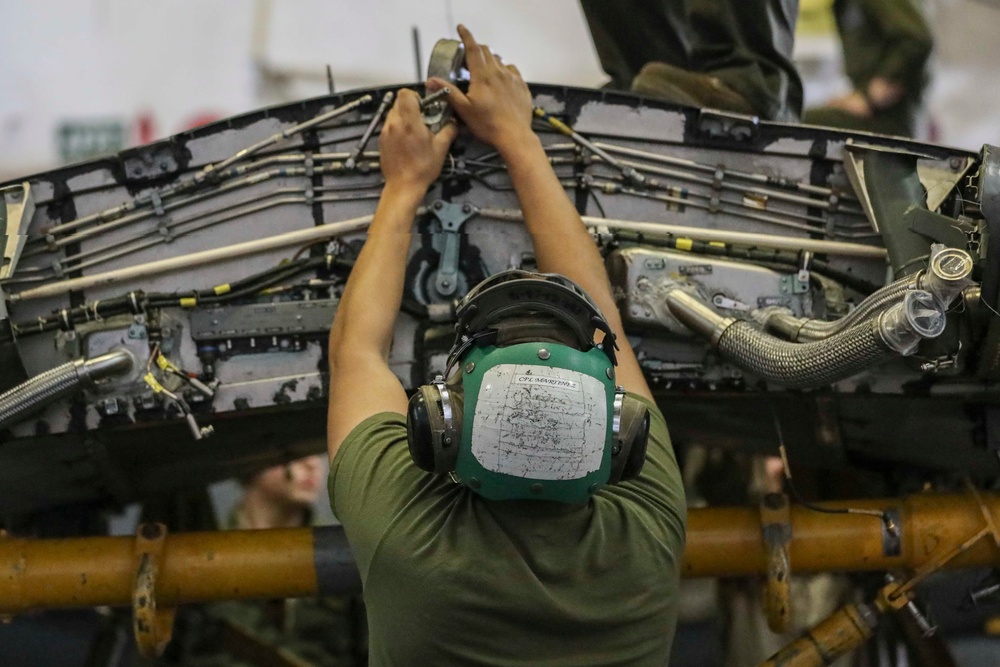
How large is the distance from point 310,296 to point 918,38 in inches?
134

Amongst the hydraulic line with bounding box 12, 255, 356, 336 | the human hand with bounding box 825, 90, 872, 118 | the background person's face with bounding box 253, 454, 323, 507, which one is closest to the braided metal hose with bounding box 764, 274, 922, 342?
the hydraulic line with bounding box 12, 255, 356, 336

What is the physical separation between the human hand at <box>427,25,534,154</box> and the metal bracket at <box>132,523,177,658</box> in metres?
1.01

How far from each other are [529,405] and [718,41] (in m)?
1.66

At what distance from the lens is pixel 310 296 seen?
6.89 feet

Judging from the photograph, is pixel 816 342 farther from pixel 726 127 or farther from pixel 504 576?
pixel 504 576

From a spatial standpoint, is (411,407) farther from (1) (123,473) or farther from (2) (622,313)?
(1) (123,473)

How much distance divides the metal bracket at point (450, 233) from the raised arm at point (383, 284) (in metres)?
0.06

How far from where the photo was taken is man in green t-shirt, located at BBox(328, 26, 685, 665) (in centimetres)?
140

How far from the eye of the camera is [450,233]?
2111mm

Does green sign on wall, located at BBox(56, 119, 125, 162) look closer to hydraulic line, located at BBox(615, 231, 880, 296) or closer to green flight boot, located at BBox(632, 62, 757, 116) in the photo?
green flight boot, located at BBox(632, 62, 757, 116)

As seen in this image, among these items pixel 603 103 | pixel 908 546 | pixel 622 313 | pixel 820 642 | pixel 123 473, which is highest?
pixel 603 103

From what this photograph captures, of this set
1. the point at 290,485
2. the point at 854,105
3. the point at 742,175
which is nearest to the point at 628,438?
the point at 742,175

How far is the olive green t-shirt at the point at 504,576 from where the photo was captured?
4.69ft

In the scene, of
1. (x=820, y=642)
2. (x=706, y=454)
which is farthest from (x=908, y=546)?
(x=706, y=454)
